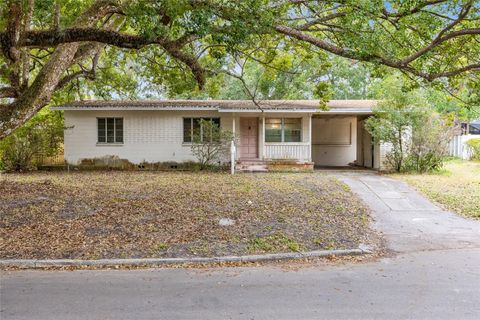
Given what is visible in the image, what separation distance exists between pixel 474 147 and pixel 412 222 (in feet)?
61.7

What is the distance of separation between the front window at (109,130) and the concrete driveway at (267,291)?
1478 centimetres

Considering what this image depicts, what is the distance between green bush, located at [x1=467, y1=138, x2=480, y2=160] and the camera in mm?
24208

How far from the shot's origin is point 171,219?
27.8 feet

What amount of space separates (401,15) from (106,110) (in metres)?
15.1

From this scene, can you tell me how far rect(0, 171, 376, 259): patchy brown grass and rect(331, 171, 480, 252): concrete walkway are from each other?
0.51 metres

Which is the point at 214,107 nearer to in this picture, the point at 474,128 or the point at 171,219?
the point at 171,219

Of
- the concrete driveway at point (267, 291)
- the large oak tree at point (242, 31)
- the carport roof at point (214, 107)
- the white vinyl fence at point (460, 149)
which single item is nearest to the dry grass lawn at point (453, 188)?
the large oak tree at point (242, 31)

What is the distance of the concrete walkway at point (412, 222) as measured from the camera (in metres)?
7.39

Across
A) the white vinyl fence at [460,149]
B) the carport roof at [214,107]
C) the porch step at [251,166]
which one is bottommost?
the porch step at [251,166]

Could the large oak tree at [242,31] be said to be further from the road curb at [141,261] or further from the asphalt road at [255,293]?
the asphalt road at [255,293]

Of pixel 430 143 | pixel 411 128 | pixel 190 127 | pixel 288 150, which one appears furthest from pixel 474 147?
pixel 190 127

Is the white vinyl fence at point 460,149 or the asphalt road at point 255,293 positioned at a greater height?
the white vinyl fence at point 460,149

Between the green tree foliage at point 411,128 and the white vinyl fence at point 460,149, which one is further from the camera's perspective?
the white vinyl fence at point 460,149

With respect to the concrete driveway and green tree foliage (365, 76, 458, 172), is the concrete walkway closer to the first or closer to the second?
the concrete driveway
